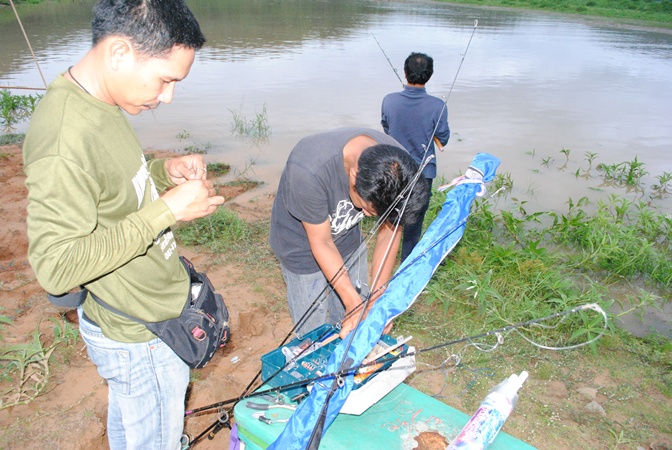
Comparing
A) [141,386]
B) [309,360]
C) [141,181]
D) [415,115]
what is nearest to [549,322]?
[415,115]

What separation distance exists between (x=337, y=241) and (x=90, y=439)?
1476mm

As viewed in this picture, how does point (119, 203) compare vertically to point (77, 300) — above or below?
above

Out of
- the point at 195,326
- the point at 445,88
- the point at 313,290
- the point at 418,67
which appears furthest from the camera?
the point at 445,88

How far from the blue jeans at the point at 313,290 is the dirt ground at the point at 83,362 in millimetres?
684

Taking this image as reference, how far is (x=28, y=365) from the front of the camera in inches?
105

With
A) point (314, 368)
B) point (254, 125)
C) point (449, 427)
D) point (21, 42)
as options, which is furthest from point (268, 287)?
point (21, 42)

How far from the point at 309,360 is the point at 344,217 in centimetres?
65

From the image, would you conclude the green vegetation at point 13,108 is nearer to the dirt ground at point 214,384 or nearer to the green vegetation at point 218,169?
the green vegetation at point 218,169

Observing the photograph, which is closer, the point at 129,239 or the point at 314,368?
the point at 129,239

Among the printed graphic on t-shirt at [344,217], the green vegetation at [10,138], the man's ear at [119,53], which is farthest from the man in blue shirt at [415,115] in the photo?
the green vegetation at [10,138]

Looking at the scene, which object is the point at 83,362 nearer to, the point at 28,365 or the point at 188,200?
the point at 28,365

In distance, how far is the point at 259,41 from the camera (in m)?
13.8

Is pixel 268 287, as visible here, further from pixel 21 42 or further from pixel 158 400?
pixel 21 42

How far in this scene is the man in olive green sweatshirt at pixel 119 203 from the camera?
3.64ft
